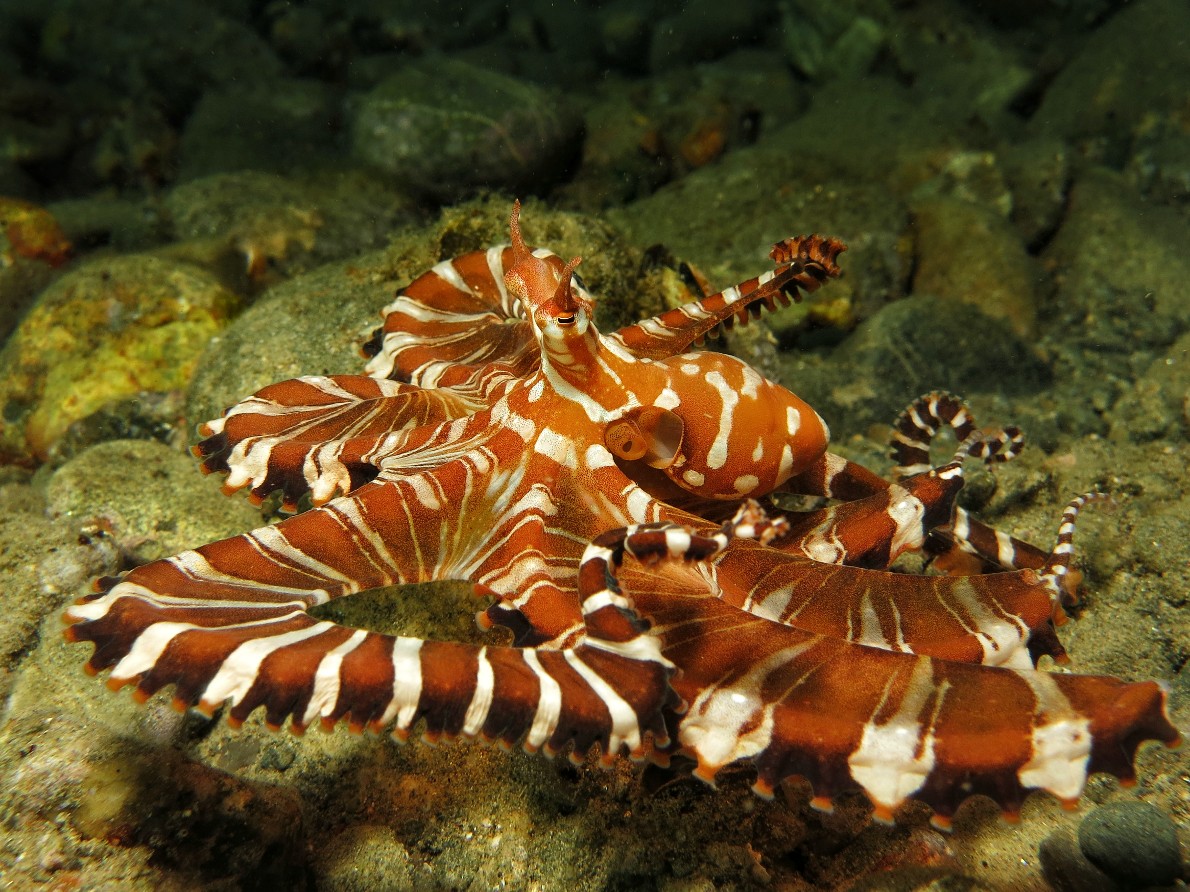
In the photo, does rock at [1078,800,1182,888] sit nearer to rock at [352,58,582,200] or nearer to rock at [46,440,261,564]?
rock at [46,440,261,564]

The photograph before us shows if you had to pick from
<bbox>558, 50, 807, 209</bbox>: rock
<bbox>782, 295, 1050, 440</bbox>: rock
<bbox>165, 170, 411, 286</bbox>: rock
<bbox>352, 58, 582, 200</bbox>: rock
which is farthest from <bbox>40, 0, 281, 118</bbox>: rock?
<bbox>782, 295, 1050, 440</bbox>: rock

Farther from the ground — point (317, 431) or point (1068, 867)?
point (317, 431)

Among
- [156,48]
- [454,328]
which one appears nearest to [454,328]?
[454,328]

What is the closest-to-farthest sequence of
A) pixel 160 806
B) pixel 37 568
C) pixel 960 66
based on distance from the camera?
pixel 160 806, pixel 37 568, pixel 960 66

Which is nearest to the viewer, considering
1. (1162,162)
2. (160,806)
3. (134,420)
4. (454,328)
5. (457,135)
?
(160,806)

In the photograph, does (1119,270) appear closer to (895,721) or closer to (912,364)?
(912,364)

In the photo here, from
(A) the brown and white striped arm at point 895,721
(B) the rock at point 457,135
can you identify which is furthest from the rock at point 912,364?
(B) the rock at point 457,135

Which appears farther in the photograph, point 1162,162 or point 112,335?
point 1162,162
